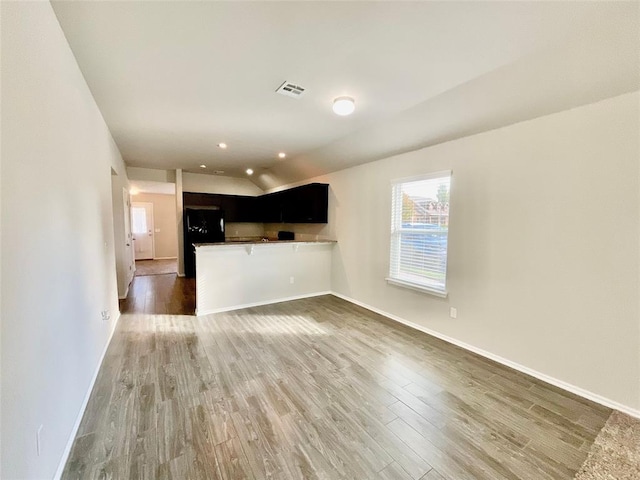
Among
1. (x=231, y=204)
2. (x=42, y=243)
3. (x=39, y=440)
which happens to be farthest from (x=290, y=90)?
(x=231, y=204)

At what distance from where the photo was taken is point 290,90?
8.27 feet

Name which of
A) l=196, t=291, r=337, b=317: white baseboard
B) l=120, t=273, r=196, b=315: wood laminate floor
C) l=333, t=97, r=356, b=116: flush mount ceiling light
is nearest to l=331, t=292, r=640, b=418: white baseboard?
l=196, t=291, r=337, b=317: white baseboard

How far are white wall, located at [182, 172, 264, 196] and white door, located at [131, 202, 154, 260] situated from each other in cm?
357

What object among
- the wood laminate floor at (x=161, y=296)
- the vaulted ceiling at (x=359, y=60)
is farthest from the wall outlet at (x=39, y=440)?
the wood laminate floor at (x=161, y=296)

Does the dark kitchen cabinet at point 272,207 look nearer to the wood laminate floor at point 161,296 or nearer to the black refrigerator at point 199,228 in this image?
the black refrigerator at point 199,228

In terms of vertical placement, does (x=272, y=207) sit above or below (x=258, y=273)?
above

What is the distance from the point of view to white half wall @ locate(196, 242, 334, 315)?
4.14 meters

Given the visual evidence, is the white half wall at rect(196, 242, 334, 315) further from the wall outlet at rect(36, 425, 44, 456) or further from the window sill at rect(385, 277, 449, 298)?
the wall outlet at rect(36, 425, 44, 456)

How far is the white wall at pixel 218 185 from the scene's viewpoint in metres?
7.20

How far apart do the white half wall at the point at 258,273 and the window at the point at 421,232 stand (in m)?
1.65

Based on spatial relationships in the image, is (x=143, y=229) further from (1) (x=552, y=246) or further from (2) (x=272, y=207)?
(1) (x=552, y=246)

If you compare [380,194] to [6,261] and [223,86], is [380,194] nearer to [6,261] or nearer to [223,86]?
[223,86]

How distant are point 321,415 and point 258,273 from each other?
9.50 feet

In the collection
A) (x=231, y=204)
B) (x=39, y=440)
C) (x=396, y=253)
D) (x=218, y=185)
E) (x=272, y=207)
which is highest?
(x=218, y=185)
